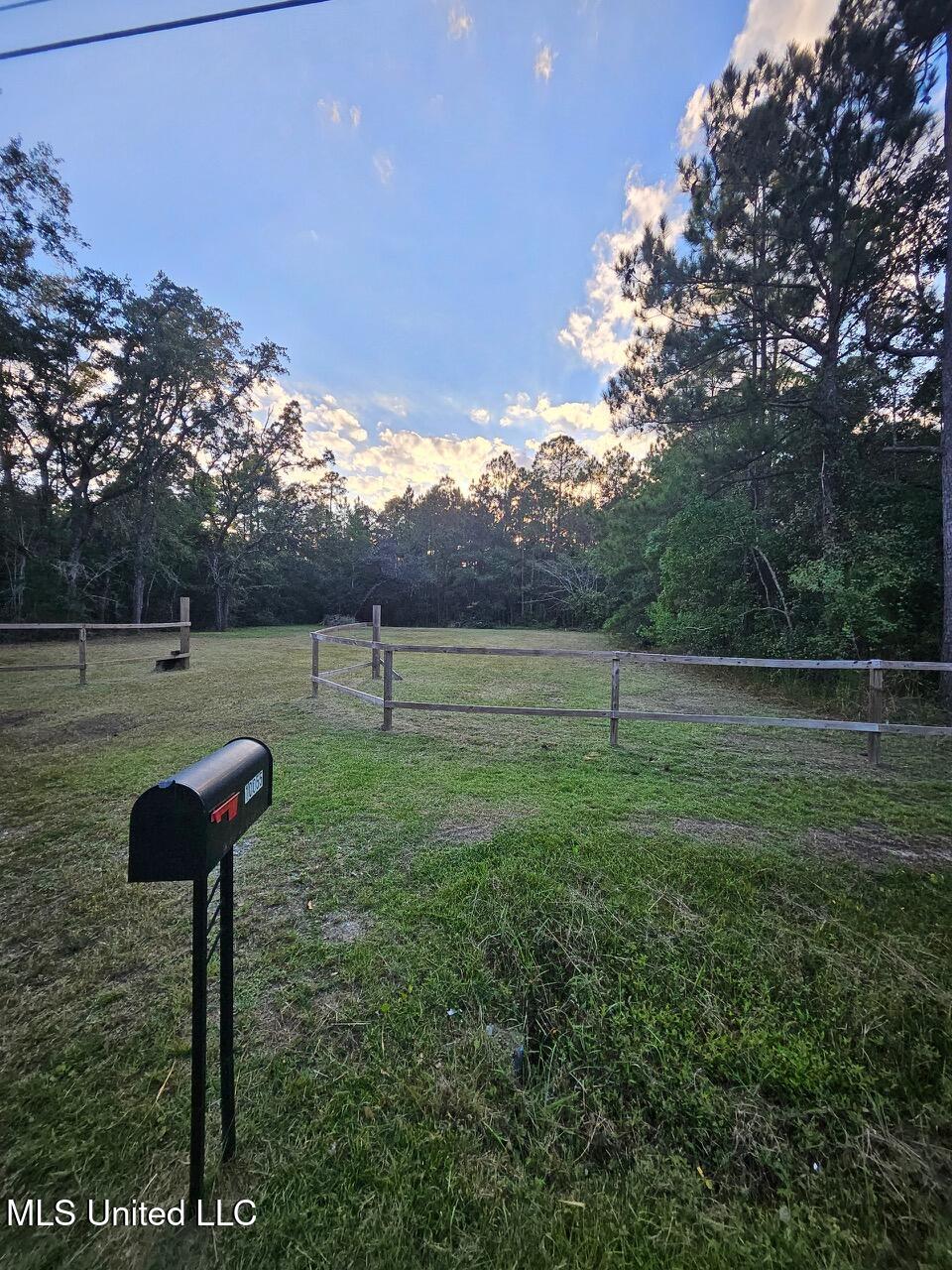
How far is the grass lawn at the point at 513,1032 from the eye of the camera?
114cm

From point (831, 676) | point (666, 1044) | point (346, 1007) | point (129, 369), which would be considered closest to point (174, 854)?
point (346, 1007)

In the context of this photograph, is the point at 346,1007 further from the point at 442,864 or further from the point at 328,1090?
the point at 442,864

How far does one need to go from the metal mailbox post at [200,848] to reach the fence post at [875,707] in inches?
197

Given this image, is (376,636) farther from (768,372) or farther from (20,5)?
(768,372)

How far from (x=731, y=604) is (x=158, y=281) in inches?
955

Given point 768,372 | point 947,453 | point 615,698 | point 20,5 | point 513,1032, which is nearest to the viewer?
point 513,1032

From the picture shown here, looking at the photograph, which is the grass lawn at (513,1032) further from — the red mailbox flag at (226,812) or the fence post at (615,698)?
the fence post at (615,698)

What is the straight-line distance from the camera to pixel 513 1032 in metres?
1.63

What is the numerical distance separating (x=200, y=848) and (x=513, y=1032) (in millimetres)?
1316

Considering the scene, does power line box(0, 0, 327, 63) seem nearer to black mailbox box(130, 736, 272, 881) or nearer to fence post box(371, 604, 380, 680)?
black mailbox box(130, 736, 272, 881)

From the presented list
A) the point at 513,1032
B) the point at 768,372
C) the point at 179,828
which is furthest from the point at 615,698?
the point at 768,372

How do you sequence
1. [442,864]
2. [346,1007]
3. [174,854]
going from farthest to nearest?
[442,864]
[346,1007]
[174,854]

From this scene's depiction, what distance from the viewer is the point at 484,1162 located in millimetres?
1250

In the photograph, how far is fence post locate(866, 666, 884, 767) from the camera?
412cm
